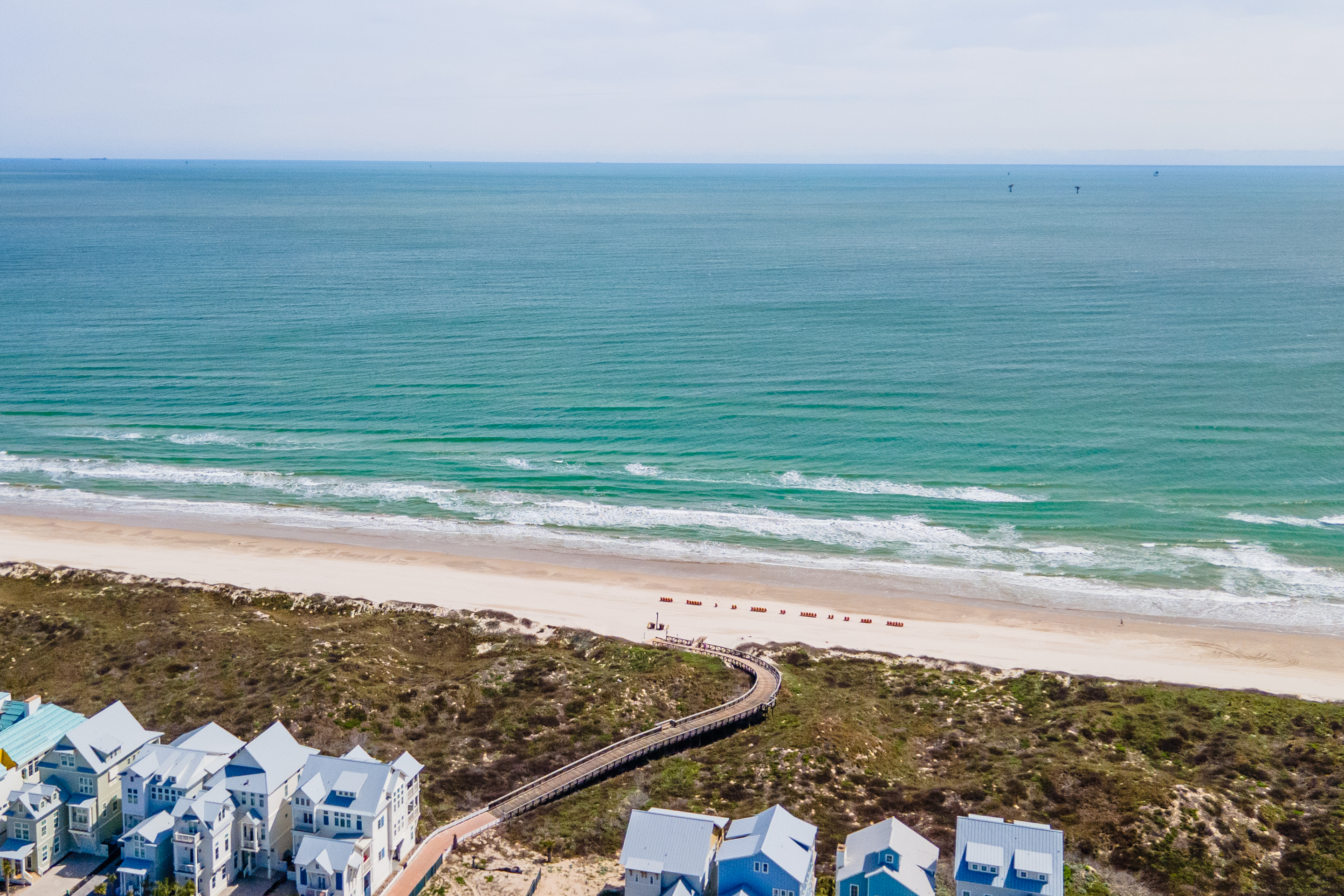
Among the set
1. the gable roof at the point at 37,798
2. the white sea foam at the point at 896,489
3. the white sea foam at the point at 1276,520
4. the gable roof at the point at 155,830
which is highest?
the white sea foam at the point at 1276,520

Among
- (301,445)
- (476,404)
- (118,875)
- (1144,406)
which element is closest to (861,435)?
(1144,406)

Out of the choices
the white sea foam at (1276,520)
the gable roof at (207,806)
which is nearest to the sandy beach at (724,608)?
the white sea foam at (1276,520)

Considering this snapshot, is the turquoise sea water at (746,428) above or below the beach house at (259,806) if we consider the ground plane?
above

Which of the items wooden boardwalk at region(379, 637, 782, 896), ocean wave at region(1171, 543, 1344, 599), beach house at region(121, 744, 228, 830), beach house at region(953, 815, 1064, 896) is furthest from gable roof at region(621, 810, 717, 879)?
ocean wave at region(1171, 543, 1344, 599)

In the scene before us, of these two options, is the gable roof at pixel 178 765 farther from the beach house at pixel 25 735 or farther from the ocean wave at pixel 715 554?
the ocean wave at pixel 715 554

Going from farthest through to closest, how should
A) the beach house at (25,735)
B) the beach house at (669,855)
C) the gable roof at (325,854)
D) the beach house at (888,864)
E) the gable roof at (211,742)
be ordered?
the gable roof at (211,742) < the beach house at (25,735) < the gable roof at (325,854) < the beach house at (669,855) < the beach house at (888,864)

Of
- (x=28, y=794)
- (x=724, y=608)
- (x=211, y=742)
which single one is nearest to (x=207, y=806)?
(x=211, y=742)

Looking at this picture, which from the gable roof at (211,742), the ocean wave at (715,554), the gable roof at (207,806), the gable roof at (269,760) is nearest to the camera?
the gable roof at (207,806)
